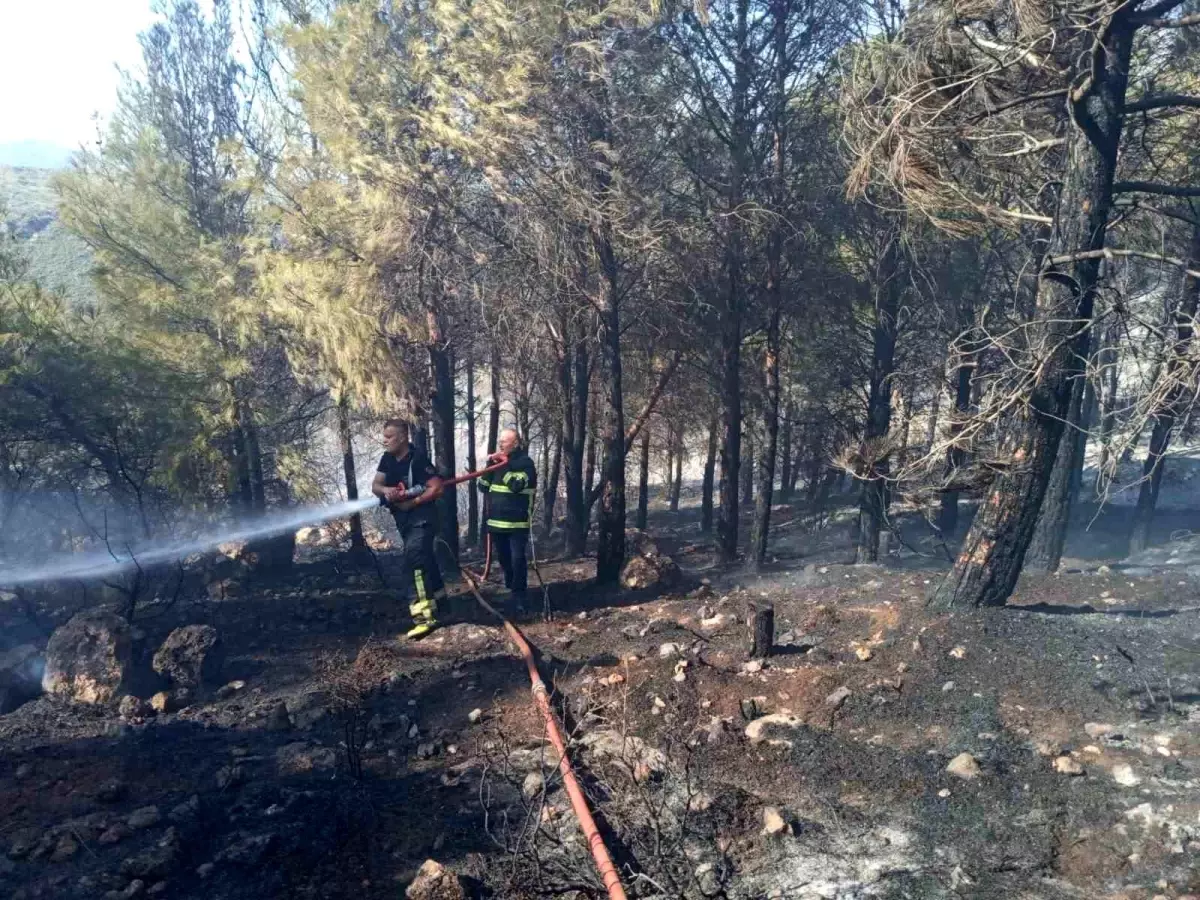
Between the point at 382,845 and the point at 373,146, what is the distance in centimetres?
791

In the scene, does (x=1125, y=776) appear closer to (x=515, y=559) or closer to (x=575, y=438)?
(x=515, y=559)

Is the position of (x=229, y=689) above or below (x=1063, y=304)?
below

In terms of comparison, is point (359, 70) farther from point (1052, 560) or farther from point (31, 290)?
point (1052, 560)

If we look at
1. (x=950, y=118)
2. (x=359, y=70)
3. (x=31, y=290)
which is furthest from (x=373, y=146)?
(x=950, y=118)

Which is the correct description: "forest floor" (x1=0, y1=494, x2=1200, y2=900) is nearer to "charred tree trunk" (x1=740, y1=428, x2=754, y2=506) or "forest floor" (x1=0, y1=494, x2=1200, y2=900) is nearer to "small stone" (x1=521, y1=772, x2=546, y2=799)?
"small stone" (x1=521, y1=772, x2=546, y2=799)

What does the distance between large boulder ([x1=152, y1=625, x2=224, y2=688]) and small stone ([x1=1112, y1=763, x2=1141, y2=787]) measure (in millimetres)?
6568

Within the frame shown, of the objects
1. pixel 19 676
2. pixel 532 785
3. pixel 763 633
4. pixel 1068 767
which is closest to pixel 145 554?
pixel 19 676

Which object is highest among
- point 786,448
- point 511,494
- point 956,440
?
point 956,440

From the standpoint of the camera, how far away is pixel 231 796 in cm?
520

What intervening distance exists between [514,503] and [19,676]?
4468mm

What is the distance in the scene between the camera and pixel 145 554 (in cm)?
1090

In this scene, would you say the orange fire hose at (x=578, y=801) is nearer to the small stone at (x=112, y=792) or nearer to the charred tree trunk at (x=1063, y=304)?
the small stone at (x=112, y=792)

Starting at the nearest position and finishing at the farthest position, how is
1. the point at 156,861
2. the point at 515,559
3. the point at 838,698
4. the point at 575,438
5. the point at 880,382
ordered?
1. the point at 156,861
2. the point at 838,698
3. the point at 515,559
4. the point at 880,382
5. the point at 575,438

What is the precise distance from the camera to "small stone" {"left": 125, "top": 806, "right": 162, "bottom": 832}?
477 centimetres
